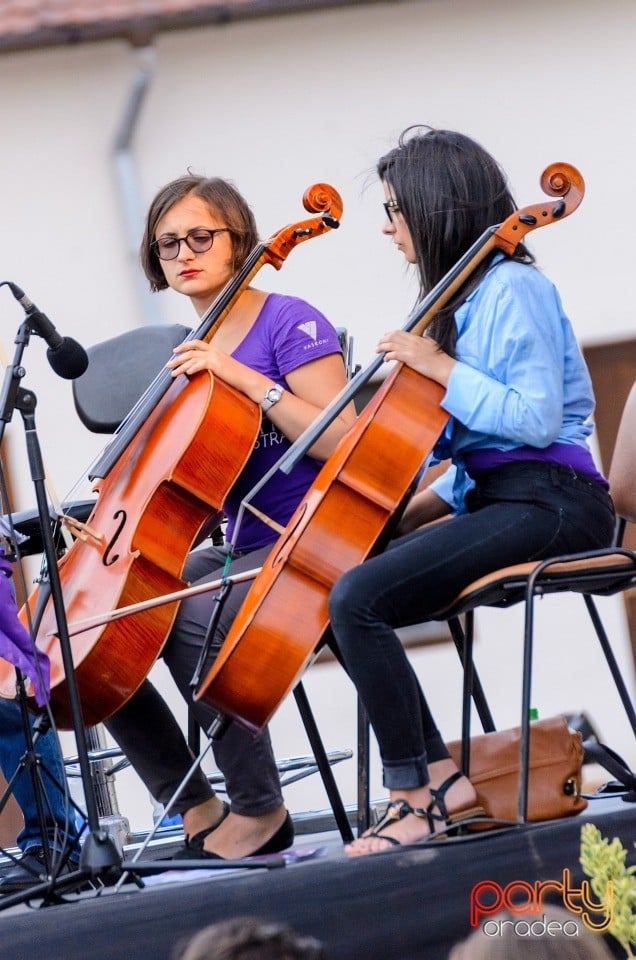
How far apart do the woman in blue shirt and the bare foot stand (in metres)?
0.40

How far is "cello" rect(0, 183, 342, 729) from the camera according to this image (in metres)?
2.61

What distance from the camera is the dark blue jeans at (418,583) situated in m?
2.40

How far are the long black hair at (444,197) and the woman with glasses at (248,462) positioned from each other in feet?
1.16

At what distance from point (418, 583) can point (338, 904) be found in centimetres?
55

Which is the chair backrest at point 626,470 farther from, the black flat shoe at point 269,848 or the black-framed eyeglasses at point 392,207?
the black flat shoe at point 269,848

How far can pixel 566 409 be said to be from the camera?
2.64 m

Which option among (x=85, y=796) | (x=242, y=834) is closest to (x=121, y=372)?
(x=242, y=834)

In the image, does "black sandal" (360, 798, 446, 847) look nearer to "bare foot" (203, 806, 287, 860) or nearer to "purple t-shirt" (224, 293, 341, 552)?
"bare foot" (203, 806, 287, 860)

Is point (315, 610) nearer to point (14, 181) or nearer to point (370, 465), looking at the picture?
point (370, 465)

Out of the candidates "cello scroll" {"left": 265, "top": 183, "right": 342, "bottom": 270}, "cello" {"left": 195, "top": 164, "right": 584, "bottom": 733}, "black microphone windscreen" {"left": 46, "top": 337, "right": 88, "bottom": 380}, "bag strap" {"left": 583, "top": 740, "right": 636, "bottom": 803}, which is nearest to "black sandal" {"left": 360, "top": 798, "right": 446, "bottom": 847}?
"cello" {"left": 195, "top": 164, "right": 584, "bottom": 733}

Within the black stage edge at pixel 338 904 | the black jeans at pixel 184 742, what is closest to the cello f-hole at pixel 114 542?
the black jeans at pixel 184 742

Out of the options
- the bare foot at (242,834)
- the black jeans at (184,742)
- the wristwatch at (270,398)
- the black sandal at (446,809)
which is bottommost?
the bare foot at (242,834)

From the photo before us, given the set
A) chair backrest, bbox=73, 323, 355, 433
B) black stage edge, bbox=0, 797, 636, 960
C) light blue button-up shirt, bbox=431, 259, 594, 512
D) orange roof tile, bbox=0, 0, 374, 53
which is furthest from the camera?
orange roof tile, bbox=0, 0, 374, 53

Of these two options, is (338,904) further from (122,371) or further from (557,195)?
(122,371)
